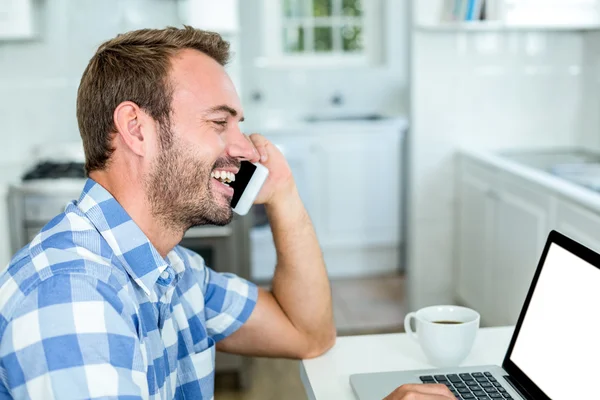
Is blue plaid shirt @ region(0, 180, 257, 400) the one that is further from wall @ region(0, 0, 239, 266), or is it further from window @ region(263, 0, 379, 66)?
window @ region(263, 0, 379, 66)

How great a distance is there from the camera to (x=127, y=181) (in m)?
1.25

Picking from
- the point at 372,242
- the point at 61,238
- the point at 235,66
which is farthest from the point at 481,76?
the point at 61,238

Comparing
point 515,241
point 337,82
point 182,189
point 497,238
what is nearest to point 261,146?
point 182,189

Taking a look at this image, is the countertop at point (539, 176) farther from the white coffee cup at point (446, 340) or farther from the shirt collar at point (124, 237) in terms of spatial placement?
the shirt collar at point (124, 237)

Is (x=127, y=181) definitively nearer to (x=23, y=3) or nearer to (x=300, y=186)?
(x=23, y=3)

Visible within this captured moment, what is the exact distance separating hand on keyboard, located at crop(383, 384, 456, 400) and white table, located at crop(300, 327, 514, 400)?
0.51ft

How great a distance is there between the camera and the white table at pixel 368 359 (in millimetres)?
1320

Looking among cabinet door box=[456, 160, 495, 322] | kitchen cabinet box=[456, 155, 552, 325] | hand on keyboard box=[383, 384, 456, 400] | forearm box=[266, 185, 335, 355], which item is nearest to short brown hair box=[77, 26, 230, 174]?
forearm box=[266, 185, 335, 355]

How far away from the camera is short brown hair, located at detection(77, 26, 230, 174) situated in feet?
4.04

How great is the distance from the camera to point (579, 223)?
94.6 inches

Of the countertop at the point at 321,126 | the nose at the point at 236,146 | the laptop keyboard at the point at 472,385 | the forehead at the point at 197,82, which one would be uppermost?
the forehead at the point at 197,82

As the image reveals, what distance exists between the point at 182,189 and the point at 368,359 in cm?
46

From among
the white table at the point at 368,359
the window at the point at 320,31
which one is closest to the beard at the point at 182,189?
the white table at the point at 368,359

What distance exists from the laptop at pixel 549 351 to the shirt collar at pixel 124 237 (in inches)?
14.6
